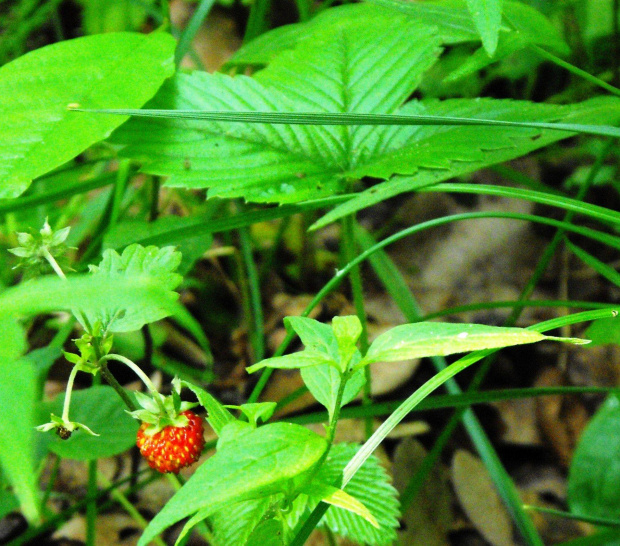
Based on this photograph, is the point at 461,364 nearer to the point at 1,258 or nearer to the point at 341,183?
the point at 341,183

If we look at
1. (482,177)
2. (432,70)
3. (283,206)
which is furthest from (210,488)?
(432,70)

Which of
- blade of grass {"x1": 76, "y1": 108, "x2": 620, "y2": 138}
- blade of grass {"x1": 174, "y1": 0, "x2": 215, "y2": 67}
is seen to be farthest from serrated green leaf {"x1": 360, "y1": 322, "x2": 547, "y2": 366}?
blade of grass {"x1": 174, "y1": 0, "x2": 215, "y2": 67}

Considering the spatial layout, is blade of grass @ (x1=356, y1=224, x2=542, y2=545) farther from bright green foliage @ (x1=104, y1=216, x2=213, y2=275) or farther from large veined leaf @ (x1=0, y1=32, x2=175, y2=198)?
large veined leaf @ (x1=0, y1=32, x2=175, y2=198)

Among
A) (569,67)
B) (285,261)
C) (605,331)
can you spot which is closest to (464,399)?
(605,331)

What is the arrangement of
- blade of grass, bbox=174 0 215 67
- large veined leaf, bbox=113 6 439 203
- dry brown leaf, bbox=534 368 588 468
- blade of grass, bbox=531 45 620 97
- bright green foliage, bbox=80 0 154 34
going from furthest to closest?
bright green foliage, bbox=80 0 154 34 → dry brown leaf, bbox=534 368 588 468 → blade of grass, bbox=174 0 215 67 → large veined leaf, bbox=113 6 439 203 → blade of grass, bbox=531 45 620 97

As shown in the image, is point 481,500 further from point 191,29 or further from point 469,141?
point 191,29

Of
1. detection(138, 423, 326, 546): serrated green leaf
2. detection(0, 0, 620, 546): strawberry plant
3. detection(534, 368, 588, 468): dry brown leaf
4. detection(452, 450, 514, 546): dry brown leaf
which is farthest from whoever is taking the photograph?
detection(534, 368, 588, 468): dry brown leaf

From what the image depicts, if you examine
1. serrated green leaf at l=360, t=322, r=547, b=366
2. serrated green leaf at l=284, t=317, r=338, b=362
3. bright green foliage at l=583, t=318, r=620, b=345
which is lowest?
bright green foliage at l=583, t=318, r=620, b=345
